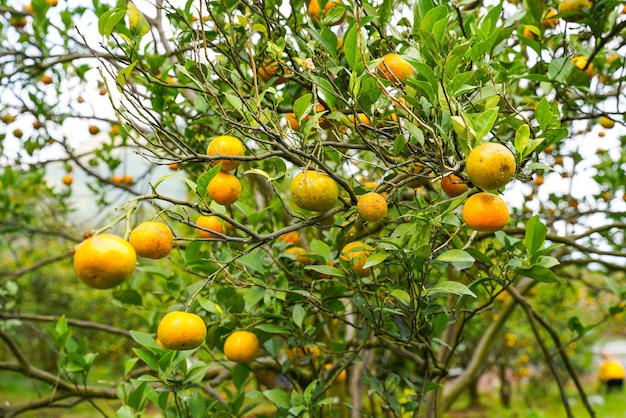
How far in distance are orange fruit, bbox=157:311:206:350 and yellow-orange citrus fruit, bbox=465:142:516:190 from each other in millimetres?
559

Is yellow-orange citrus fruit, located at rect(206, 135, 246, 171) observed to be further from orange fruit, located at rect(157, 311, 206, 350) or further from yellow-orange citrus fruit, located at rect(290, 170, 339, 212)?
orange fruit, located at rect(157, 311, 206, 350)

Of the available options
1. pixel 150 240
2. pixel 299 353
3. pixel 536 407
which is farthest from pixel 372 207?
pixel 536 407

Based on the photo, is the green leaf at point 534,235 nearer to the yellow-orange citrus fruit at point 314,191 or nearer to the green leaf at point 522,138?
the green leaf at point 522,138

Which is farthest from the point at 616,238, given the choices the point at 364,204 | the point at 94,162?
the point at 94,162

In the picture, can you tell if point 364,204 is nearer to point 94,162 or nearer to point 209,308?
point 209,308

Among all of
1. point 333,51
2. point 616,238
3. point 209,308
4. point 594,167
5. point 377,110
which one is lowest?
point 209,308

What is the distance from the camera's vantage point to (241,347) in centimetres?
124

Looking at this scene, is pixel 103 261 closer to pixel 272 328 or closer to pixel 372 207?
pixel 372 207

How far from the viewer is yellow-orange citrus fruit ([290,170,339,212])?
1.00 metres

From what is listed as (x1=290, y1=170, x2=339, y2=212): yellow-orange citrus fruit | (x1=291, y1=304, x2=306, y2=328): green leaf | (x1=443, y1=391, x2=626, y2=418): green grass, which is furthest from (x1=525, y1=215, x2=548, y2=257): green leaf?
(x1=443, y1=391, x2=626, y2=418): green grass

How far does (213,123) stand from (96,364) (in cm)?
956

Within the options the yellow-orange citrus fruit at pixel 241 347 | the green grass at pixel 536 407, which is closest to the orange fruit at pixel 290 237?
the yellow-orange citrus fruit at pixel 241 347

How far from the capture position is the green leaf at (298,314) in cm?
130

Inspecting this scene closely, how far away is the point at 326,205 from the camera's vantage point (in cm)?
103
